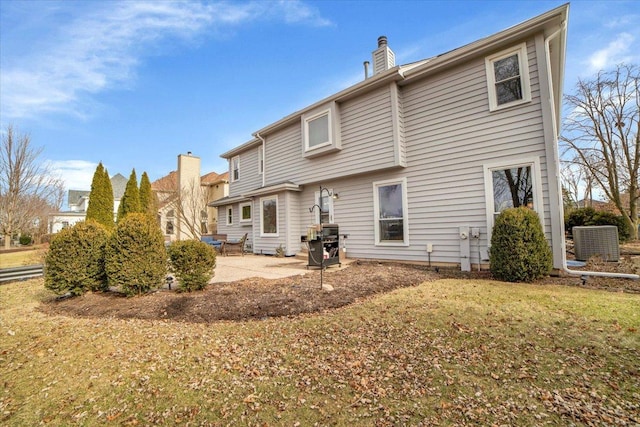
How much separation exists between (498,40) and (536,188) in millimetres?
3660

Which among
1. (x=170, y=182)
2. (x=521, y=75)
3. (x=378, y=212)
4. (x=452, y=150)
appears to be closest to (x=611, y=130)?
(x=521, y=75)

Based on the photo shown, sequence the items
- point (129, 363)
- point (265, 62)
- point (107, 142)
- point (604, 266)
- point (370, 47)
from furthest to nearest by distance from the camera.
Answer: point (107, 142) → point (265, 62) → point (370, 47) → point (604, 266) → point (129, 363)

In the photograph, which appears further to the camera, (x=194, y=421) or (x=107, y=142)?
(x=107, y=142)

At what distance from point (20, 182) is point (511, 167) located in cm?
2520

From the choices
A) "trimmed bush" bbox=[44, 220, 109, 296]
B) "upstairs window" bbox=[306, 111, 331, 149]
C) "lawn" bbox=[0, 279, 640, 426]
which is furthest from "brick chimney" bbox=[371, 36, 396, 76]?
"trimmed bush" bbox=[44, 220, 109, 296]

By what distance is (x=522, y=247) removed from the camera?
5.75m

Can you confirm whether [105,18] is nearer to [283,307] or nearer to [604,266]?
[283,307]

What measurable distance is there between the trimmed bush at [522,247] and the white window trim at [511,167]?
1.78 ft

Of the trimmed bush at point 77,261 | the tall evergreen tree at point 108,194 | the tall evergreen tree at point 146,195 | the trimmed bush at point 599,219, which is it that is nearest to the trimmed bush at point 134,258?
the trimmed bush at point 77,261

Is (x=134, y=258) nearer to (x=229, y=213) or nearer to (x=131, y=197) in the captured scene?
(x=229, y=213)

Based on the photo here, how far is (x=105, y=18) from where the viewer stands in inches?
295

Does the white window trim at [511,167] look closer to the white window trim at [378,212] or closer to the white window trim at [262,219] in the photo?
the white window trim at [378,212]

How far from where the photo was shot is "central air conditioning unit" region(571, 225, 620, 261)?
7512 millimetres

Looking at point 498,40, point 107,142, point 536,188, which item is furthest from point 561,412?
point 107,142
